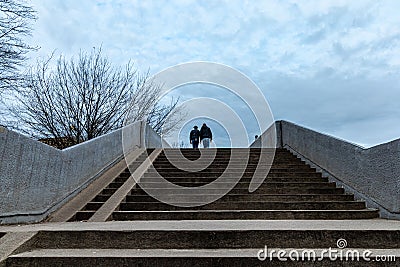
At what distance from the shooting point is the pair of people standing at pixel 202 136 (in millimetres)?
12953

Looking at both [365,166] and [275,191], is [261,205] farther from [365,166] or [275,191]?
[365,166]

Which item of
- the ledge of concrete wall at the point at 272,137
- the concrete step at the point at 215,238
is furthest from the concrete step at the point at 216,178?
the ledge of concrete wall at the point at 272,137

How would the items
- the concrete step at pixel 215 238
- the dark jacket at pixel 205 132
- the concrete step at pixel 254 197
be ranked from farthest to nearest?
the dark jacket at pixel 205 132 → the concrete step at pixel 254 197 → the concrete step at pixel 215 238

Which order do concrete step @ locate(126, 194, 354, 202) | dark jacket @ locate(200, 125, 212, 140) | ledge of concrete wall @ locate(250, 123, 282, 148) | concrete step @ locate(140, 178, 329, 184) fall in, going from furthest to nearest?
dark jacket @ locate(200, 125, 212, 140), ledge of concrete wall @ locate(250, 123, 282, 148), concrete step @ locate(140, 178, 329, 184), concrete step @ locate(126, 194, 354, 202)

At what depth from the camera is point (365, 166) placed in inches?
197

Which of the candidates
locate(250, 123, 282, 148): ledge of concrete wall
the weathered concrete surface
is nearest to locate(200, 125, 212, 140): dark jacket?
locate(250, 123, 282, 148): ledge of concrete wall

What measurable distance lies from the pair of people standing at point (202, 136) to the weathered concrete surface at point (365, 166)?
5657 mm

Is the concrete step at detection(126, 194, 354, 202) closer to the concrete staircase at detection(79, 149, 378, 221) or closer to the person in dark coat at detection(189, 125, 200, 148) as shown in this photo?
the concrete staircase at detection(79, 149, 378, 221)

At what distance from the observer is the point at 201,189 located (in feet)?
18.3

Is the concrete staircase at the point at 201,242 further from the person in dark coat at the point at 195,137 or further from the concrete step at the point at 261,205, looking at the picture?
the person in dark coat at the point at 195,137

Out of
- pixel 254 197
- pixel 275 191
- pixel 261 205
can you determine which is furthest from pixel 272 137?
pixel 261 205

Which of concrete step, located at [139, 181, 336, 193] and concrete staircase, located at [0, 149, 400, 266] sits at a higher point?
concrete step, located at [139, 181, 336, 193]

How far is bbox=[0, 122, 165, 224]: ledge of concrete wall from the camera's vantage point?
142 inches

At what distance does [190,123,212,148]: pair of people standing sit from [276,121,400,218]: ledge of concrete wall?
18.9 ft
